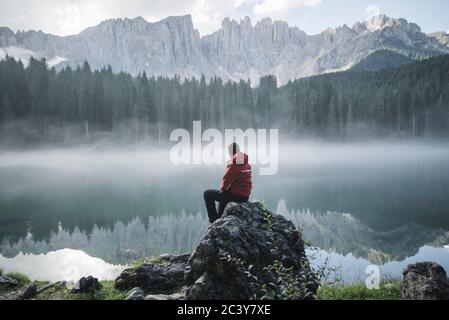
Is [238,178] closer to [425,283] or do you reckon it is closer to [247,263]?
[247,263]

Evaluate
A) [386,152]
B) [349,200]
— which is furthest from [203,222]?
[386,152]

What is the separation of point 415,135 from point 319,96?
3357cm

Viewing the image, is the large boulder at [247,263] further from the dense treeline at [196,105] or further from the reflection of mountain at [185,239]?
the dense treeline at [196,105]

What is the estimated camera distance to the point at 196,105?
106 meters

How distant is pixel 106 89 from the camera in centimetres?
9156

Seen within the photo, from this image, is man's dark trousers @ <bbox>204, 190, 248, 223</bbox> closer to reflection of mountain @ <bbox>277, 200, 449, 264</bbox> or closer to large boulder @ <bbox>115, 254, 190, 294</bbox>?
large boulder @ <bbox>115, 254, 190, 294</bbox>

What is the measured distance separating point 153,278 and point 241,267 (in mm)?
3122

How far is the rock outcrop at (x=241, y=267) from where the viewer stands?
649cm

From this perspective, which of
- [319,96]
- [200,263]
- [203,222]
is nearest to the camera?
[200,263]

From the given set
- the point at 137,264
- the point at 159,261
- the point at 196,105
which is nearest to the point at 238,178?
the point at 159,261

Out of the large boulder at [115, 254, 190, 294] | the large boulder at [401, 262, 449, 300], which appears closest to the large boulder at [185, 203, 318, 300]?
the large boulder at [115, 254, 190, 294]

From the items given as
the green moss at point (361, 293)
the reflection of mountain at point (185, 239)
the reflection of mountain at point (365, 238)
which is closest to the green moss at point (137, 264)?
the green moss at point (361, 293)
